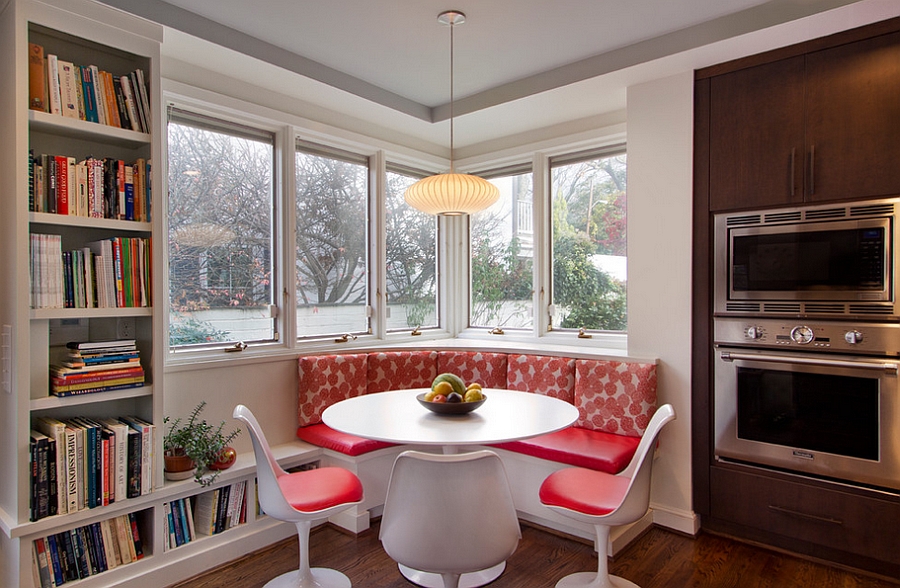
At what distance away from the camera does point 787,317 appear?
8.64 feet

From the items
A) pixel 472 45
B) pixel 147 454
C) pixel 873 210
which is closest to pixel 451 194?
pixel 472 45

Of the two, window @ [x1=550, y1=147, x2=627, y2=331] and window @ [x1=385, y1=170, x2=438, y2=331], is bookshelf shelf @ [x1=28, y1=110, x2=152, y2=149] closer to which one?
window @ [x1=385, y1=170, x2=438, y2=331]

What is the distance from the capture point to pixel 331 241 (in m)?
3.63

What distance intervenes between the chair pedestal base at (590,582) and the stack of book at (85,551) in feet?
6.15

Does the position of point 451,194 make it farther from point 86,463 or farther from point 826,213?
point 86,463

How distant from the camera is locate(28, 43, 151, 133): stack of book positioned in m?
2.12

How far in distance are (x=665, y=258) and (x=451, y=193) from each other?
4.18 ft

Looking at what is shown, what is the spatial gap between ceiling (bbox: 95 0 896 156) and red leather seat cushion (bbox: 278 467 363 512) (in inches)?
82.6

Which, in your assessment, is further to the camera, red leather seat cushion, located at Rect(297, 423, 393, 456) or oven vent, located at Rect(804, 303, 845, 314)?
red leather seat cushion, located at Rect(297, 423, 393, 456)

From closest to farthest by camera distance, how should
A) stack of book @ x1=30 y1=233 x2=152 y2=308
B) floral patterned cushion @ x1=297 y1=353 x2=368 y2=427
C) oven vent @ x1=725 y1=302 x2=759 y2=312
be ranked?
stack of book @ x1=30 y1=233 x2=152 y2=308 → oven vent @ x1=725 y1=302 x2=759 y2=312 → floral patterned cushion @ x1=297 y1=353 x2=368 y2=427

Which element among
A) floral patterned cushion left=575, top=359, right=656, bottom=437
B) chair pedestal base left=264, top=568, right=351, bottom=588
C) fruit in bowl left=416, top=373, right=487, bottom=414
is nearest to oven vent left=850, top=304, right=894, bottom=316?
floral patterned cushion left=575, top=359, right=656, bottom=437

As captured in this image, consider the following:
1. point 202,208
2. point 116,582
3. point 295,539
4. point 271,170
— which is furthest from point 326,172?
point 116,582

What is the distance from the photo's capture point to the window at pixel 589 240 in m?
3.59

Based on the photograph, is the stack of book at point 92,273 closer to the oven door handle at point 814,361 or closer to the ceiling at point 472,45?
the ceiling at point 472,45
